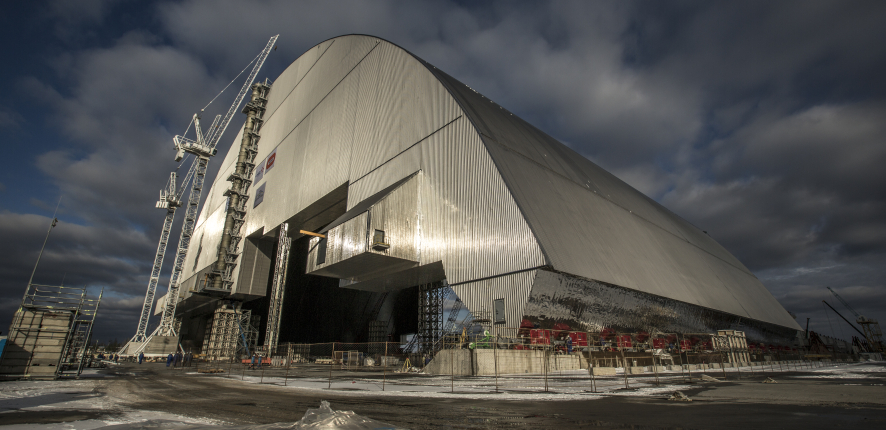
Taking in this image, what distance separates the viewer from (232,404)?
9.21 meters

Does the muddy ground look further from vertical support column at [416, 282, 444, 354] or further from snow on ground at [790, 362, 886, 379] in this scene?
vertical support column at [416, 282, 444, 354]

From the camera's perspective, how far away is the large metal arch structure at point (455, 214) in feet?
70.2

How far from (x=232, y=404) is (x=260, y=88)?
54.1 meters

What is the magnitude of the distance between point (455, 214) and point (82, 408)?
18.0 m

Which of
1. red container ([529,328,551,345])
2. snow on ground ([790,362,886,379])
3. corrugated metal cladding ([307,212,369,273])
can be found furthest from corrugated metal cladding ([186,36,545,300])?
snow on ground ([790,362,886,379])

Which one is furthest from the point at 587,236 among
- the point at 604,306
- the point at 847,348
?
the point at 847,348

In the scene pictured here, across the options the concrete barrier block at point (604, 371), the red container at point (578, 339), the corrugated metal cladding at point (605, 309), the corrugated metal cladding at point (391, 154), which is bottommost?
the concrete barrier block at point (604, 371)

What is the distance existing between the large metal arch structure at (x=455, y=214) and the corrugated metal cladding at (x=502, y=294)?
0.21 ft

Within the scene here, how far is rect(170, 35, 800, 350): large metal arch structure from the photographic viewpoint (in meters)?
21.4

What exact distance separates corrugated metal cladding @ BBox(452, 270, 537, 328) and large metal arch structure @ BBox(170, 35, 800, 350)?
0.21 ft

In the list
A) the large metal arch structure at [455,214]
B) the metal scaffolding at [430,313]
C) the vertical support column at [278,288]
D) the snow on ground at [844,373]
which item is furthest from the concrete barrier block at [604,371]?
the vertical support column at [278,288]

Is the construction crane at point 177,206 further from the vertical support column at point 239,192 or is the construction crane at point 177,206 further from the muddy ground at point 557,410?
the muddy ground at point 557,410

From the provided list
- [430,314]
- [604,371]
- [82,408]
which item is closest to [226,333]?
[430,314]

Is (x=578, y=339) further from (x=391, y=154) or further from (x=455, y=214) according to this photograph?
(x=391, y=154)
